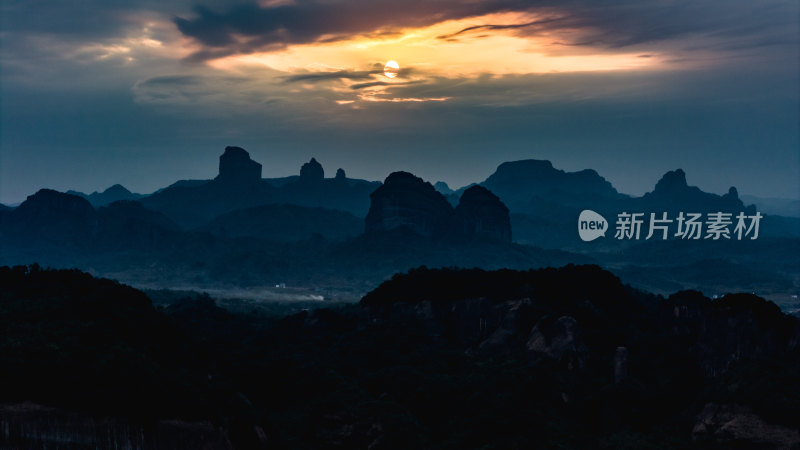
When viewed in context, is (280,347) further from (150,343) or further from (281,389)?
(150,343)

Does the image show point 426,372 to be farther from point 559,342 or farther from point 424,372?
point 559,342

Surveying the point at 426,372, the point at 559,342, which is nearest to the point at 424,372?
the point at 426,372

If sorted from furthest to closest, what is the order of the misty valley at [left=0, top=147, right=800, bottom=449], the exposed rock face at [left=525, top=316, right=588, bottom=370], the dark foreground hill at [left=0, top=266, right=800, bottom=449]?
the exposed rock face at [left=525, top=316, right=588, bottom=370] < the dark foreground hill at [left=0, top=266, right=800, bottom=449] < the misty valley at [left=0, top=147, right=800, bottom=449]

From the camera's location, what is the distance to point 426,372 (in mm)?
96438

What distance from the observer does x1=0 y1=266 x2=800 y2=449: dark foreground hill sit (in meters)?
64.9

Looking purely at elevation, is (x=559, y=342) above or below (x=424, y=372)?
above

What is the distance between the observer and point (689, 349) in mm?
96688

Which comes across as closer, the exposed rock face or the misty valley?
the misty valley

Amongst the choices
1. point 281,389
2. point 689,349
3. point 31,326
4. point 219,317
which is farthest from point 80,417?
point 219,317

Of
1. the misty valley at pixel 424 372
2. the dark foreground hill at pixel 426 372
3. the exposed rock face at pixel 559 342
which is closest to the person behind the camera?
the misty valley at pixel 424 372

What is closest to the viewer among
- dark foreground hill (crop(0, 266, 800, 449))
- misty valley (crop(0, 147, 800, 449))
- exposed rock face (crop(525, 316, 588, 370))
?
misty valley (crop(0, 147, 800, 449))

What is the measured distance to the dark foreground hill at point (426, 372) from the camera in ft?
213

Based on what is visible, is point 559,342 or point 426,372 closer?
point 426,372

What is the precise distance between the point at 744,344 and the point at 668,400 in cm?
1280
